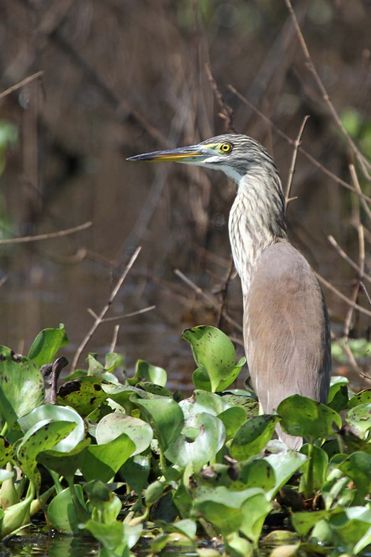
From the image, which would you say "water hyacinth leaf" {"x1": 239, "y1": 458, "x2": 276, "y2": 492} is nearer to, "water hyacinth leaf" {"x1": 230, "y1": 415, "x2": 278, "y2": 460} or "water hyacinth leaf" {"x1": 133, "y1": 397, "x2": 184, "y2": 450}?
"water hyacinth leaf" {"x1": 230, "y1": 415, "x2": 278, "y2": 460}

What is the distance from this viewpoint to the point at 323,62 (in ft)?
43.7

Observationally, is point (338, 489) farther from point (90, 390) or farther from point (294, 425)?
point (90, 390)

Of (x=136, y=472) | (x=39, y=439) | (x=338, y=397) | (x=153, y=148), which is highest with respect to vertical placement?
(x=39, y=439)

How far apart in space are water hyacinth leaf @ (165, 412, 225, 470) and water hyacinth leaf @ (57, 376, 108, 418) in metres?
0.46

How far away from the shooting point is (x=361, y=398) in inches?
160

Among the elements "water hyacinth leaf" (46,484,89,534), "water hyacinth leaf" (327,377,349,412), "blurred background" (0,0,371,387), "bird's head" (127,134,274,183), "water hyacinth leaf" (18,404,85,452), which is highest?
"bird's head" (127,134,274,183)

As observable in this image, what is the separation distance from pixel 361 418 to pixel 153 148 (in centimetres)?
493

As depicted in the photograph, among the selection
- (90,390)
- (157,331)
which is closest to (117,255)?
(157,331)

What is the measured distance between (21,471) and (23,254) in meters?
5.03

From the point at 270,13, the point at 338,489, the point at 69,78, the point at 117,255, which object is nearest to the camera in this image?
the point at 338,489

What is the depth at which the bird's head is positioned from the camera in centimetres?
493

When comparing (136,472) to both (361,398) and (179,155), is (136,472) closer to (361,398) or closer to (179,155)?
(361,398)

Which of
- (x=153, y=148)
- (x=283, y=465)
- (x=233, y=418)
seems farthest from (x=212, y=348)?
(x=153, y=148)

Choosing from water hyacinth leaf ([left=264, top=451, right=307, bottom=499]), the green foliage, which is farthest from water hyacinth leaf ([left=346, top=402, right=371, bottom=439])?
water hyacinth leaf ([left=264, top=451, right=307, bottom=499])
